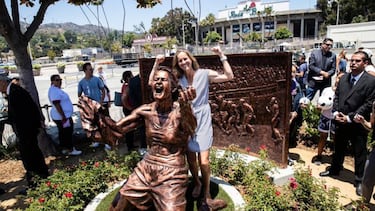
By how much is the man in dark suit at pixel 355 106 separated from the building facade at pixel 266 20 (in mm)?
62782

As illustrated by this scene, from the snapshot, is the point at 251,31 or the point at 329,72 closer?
the point at 329,72

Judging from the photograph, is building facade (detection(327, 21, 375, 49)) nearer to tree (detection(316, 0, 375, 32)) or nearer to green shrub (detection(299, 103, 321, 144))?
tree (detection(316, 0, 375, 32))

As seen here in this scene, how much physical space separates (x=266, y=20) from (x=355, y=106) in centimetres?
6861

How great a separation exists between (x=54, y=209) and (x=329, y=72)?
559 cm

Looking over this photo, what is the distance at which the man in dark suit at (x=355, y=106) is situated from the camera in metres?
4.07

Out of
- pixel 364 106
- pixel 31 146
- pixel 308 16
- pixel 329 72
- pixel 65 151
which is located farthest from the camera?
pixel 308 16

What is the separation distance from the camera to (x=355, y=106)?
4203 millimetres

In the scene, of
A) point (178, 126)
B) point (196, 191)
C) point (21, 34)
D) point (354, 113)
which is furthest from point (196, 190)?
point (21, 34)

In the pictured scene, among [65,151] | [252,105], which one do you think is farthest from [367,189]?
[65,151]

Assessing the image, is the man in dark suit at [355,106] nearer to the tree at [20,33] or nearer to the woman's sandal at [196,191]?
the woman's sandal at [196,191]

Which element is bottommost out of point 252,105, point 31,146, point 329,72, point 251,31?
point 31,146

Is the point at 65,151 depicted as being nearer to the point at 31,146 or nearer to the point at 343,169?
the point at 31,146

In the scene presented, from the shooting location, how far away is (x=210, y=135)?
3320 millimetres

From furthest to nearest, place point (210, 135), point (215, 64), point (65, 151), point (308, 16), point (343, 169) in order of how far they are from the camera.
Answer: point (308, 16) < point (65, 151) < point (215, 64) < point (343, 169) < point (210, 135)
